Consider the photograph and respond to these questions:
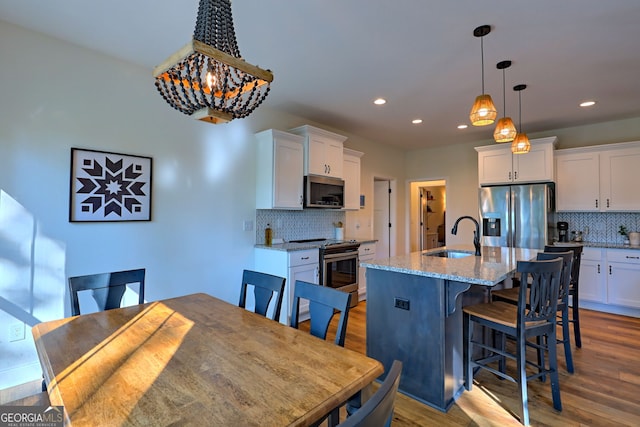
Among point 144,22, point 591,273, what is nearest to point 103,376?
point 144,22

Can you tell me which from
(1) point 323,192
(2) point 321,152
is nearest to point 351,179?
(1) point 323,192

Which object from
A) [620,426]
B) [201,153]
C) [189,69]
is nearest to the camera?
[189,69]

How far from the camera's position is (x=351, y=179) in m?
4.96

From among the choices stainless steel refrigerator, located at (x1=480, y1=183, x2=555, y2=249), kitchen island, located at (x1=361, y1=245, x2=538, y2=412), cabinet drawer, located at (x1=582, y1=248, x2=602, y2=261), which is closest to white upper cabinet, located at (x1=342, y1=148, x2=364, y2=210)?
stainless steel refrigerator, located at (x1=480, y1=183, x2=555, y2=249)

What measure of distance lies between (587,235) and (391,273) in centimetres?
418

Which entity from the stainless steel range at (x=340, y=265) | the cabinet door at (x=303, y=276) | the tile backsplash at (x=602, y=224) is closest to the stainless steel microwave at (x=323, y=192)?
the stainless steel range at (x=340, y=265)

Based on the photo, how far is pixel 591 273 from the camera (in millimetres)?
4238

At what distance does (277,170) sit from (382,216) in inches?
123

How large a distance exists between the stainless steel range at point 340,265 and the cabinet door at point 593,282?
9.85ft

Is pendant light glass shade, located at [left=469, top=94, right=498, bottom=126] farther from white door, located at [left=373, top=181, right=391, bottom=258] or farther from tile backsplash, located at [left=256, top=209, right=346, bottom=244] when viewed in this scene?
white door, located at [left=373, top=181, right=391, bottom=258]

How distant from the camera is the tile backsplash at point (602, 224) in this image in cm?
445

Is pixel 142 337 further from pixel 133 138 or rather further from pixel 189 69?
pixel 133 138

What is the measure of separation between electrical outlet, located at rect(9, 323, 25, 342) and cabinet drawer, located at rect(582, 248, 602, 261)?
19.8 feet

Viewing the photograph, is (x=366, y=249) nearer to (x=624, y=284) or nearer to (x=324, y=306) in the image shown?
(x=324, y=306)
